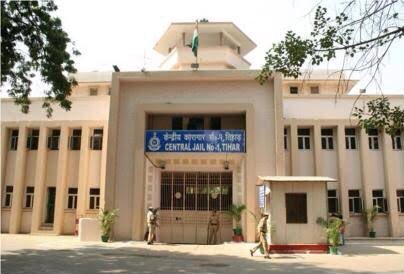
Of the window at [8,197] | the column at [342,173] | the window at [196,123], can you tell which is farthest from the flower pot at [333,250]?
the window at [8,197]

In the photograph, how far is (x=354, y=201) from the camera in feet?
63.2

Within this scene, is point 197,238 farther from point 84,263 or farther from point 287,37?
point 287,37

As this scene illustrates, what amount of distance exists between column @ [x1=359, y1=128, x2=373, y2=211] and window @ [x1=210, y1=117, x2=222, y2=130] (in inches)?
268

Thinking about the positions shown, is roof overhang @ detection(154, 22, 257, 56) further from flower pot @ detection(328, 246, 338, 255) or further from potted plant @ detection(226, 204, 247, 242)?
flower pot @ detection(328, 246, 338, 255)

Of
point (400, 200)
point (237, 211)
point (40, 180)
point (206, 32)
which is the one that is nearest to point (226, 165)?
point (237, 211)

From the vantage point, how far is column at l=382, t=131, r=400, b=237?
18578mm

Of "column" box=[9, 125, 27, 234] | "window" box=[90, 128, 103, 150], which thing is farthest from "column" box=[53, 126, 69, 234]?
"column" box=[9, 125, 27, 234]

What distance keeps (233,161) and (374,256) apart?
6.72m

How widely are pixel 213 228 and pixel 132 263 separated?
6.06 m

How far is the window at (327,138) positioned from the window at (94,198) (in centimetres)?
1124

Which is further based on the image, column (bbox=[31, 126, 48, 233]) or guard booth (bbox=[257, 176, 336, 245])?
column (bbox=[31, 126, 48, 233])

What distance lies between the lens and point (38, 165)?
63.4 ft

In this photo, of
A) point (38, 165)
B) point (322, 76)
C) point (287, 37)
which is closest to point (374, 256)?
point (287, 37)

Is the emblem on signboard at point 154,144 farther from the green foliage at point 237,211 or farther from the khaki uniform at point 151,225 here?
the green foliage at point 237,211
